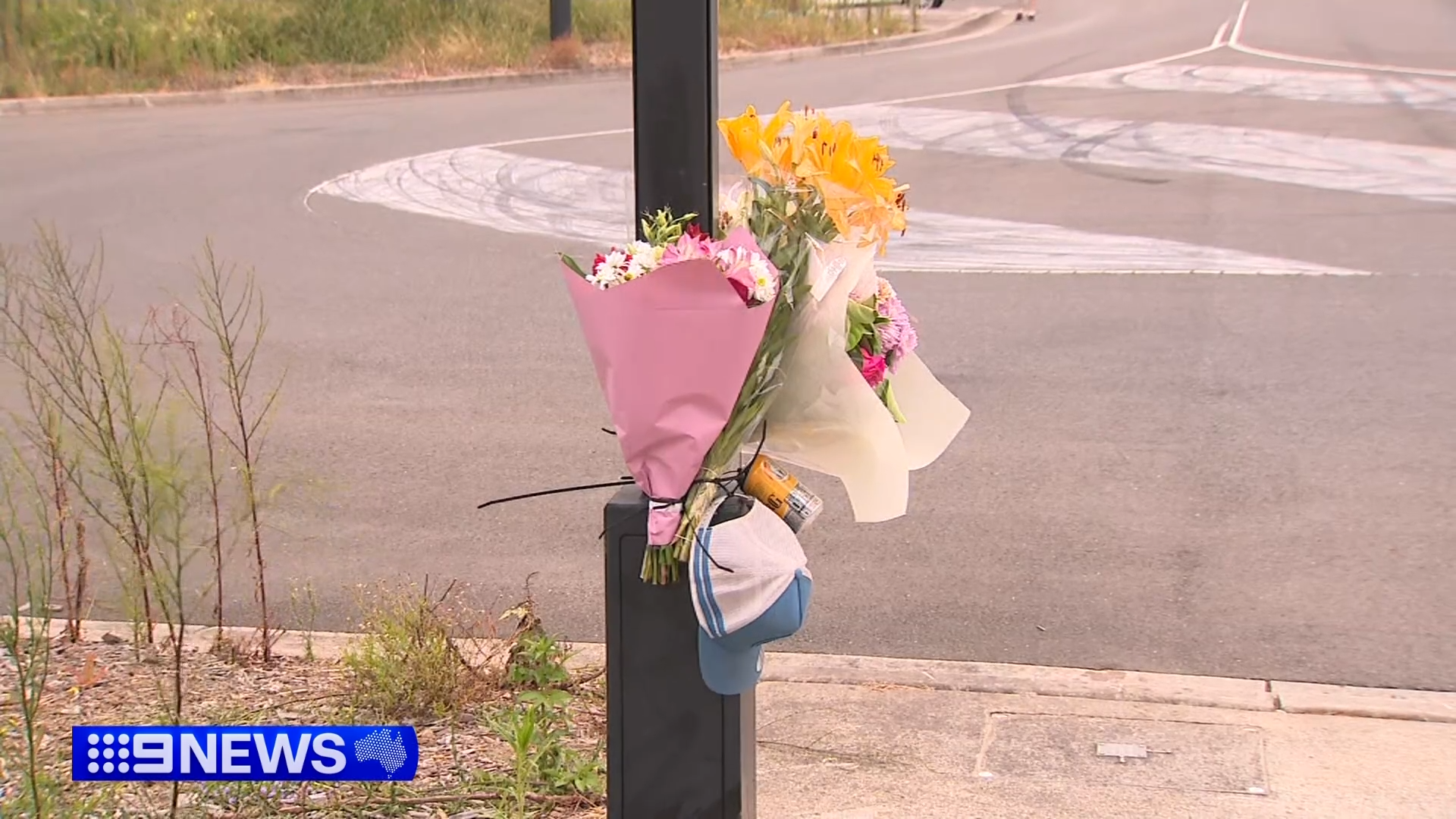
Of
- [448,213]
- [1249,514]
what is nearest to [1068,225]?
[448,213]

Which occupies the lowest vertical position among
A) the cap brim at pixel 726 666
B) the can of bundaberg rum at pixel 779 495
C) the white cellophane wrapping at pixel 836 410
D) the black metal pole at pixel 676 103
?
the cap brim at pixel 726 666

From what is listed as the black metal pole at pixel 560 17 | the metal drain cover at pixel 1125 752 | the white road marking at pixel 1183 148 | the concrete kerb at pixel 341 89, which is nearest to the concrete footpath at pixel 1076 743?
the metal drain cover at pixel 1125 752

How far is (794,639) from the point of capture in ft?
17.3

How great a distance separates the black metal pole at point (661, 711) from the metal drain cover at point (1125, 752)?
1.25 metres

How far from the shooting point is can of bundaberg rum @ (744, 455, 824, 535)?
291 cm

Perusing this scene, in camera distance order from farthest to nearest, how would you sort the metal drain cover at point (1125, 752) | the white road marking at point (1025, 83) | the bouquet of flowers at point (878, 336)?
the white road marking at point (1025, 83), the metal drain cover at point (1125, 752), the bouquet of flowers at point (878, 336)

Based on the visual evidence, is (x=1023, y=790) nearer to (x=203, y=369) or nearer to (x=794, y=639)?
(x=794, y=639)

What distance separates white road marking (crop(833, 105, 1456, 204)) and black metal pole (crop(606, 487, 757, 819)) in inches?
402

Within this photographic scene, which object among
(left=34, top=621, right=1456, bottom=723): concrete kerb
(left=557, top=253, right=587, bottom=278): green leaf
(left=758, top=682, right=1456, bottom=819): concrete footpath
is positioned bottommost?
(left=34, top=621, right=1456, bottom=723): concrete kerb

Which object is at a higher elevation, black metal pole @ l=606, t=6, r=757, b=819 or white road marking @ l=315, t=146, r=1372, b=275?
black metal pole @ l=606, t=6, r=757, b=819

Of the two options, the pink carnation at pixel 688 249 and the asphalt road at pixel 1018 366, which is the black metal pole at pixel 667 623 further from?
the asphalt road at pixel 1018 366

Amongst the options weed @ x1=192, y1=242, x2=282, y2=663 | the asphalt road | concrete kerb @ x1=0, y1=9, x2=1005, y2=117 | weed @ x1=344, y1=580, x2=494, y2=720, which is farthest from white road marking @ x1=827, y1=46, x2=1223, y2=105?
weed @ x1=344, y1=580, x2=494, y2=720

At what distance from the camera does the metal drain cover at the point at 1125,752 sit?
4086 millimetres

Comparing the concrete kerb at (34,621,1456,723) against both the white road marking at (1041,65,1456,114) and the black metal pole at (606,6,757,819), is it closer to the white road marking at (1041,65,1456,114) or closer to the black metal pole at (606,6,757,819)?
the black metal pole at (606,6,757,819)
